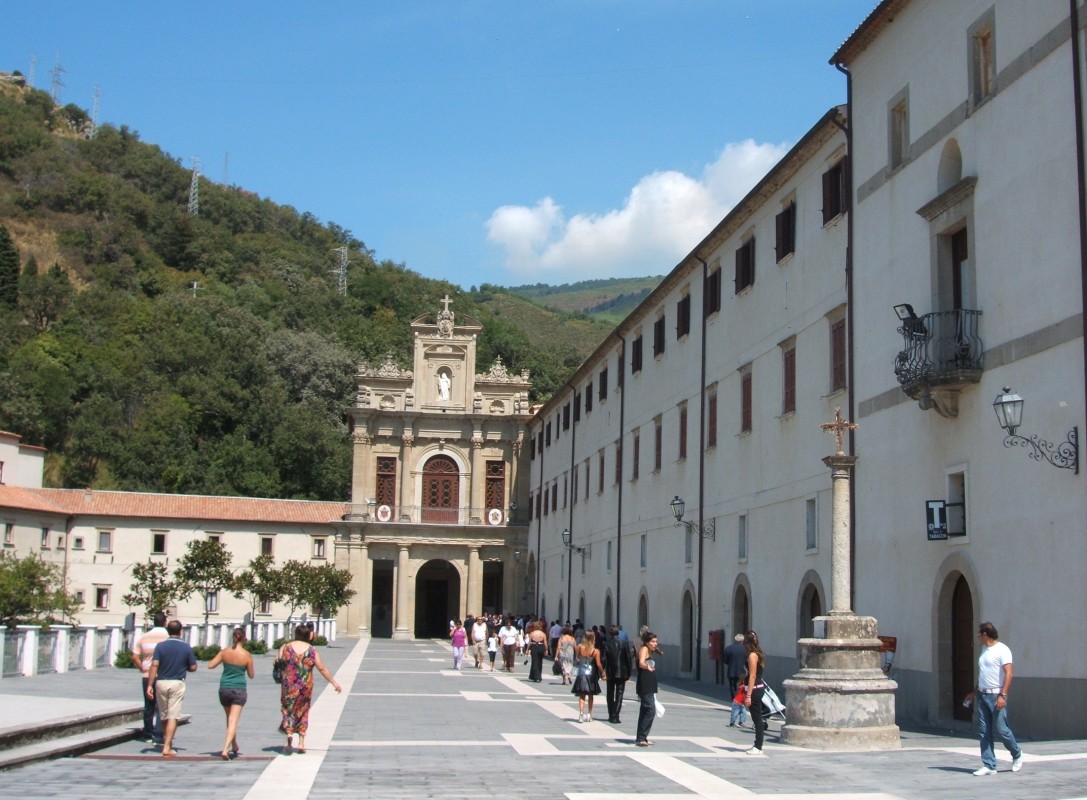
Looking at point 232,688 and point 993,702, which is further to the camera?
point 232,688

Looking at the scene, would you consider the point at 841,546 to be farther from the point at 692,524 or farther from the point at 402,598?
the point at 402,598

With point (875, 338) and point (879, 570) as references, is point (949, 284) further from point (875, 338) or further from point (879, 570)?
point (879, 570)

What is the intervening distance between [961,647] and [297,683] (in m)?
10.7

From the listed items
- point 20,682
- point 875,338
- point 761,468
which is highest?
point 875,338

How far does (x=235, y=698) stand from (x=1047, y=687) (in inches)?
417

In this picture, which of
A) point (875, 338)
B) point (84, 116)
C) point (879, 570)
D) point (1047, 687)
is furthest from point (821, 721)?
point (84, 116)

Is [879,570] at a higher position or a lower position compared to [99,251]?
lower

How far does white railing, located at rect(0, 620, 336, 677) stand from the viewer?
2748 cm

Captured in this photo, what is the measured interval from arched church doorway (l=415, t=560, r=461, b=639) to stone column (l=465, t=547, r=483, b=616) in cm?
688

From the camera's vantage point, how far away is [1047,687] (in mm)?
16594

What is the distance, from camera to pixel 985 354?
1869 centimetres

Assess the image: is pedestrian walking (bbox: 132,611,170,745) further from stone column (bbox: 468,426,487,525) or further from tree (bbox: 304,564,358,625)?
stone column (bbox: 468,426,487,525)

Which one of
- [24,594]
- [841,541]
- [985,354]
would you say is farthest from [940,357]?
[24,594]

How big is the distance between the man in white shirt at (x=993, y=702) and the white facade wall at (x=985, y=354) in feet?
11.2
